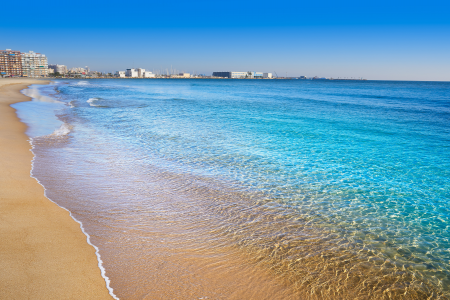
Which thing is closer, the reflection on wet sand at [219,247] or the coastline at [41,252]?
the coastline at [41,252]

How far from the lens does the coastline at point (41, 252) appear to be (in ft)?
11.4

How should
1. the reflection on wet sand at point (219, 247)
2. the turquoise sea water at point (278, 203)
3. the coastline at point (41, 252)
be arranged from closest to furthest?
the coastline at point (41, 252) < the reflection on wet sand at point (219, 247) < the turquoise sea water at point (278, 203)

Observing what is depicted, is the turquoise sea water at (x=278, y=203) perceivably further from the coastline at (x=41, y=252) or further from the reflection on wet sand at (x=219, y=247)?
the coastline at (x=41, y=252)

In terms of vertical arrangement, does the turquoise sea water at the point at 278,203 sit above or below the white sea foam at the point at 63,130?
below

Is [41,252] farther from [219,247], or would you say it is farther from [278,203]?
[278,203]

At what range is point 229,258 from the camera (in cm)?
454

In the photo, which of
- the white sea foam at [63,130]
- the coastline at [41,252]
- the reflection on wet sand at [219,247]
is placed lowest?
the reflection on wet sand at [219,247]

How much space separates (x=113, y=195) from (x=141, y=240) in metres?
2.37

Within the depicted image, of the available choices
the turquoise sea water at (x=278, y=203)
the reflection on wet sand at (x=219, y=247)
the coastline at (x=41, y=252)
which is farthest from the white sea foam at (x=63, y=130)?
the coastline at (x=41, y=252)

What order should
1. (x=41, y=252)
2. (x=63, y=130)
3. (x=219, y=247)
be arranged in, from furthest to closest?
1. (x=63, y=130)
2. (x=219, y=247)
3. (x=41, y=252)

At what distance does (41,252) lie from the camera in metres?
4.21

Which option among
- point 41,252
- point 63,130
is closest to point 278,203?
point 41,252

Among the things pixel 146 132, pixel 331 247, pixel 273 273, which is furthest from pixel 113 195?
pixel 146 132

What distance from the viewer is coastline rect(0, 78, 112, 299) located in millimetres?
3482
